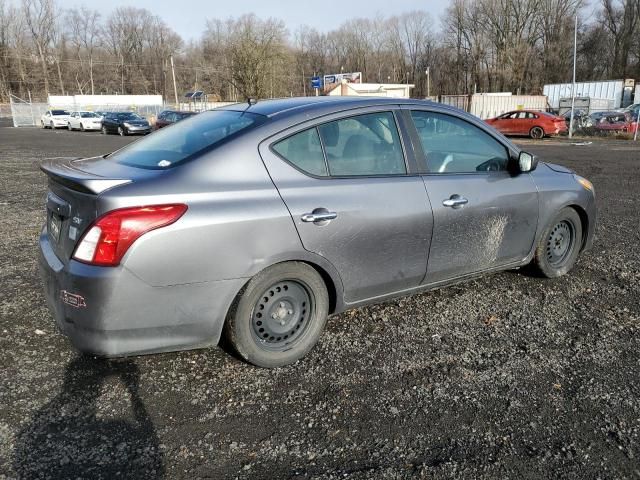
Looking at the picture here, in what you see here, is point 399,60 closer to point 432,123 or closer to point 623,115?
point 623,115

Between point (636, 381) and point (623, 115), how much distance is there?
93.2ft

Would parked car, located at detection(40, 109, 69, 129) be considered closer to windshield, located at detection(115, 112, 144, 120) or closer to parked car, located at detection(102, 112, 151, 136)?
parked car, located at detection(102, 112, 151, 136)

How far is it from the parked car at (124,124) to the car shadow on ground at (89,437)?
31.8 m

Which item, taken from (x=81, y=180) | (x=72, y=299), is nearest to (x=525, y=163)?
(x=81, y=180)

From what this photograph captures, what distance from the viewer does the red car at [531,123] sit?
86.7 ft

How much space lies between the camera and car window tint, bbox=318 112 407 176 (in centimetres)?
329

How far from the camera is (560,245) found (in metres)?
4.69

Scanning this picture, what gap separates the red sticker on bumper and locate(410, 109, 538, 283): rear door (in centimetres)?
226

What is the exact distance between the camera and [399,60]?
95188mm

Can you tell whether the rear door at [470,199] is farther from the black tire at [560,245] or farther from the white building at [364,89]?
the white building at [364,89]

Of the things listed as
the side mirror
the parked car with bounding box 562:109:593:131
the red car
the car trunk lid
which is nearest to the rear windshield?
the car trunk lid

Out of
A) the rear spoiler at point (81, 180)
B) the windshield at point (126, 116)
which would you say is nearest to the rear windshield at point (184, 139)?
the rear spoiler at point (81, 180)

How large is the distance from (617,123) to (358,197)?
28381 millimetres

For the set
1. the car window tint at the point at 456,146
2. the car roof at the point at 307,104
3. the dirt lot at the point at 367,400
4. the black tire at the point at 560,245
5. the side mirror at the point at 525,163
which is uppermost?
the car roof at the point at 307,104
